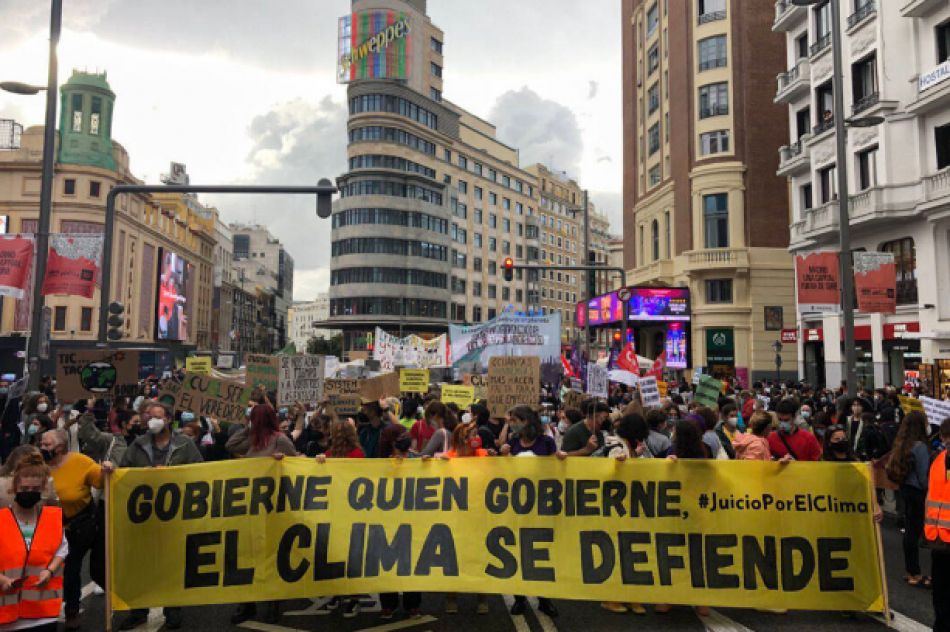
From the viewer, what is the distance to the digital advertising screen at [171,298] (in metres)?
59.0

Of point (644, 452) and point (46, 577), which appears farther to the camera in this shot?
point (644, 452)

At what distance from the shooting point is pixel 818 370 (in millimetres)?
28859

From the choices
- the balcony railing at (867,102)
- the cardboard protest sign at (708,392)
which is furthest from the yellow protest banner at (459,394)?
the balcony railing at (867,102)

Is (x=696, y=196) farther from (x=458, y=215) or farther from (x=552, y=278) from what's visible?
(x=552, y=278)

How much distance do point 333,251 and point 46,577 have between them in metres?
70.2

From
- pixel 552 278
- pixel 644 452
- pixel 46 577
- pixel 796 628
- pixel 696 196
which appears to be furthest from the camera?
pixel 552 278

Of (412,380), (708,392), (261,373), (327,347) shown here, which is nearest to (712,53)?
(708,392)

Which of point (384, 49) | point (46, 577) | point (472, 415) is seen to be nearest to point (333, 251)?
point (384, 49)

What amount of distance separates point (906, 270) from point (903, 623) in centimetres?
2134

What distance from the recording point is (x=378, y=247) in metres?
71.0

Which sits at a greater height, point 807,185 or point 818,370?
point 807,185

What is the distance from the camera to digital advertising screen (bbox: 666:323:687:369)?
130ft

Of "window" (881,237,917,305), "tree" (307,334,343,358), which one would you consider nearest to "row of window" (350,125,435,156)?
"tree" (307,334,343,358)

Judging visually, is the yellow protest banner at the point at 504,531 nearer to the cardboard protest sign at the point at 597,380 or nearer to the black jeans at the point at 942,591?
the black jeans at the point at 942,591
